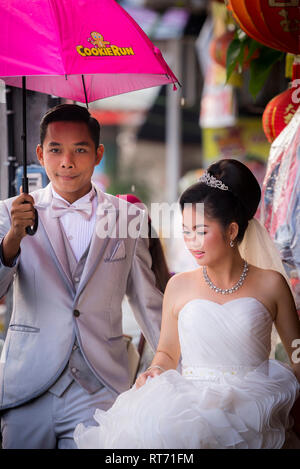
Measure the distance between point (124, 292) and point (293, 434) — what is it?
0.99 meters

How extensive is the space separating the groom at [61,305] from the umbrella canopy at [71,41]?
350mm

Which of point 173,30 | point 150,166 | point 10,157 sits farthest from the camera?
point 150,166

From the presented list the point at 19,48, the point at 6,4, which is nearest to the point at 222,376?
the point at 19,48

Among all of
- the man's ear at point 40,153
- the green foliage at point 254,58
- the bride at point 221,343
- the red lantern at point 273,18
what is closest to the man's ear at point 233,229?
the bride at point 221,343

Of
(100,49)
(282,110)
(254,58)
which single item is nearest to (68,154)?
(100,49)

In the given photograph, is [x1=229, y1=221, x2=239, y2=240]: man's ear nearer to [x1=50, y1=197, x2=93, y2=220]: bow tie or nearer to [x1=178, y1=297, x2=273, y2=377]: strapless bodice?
[x1=178, y1=297, x2=273, y2=377]: strapless bodice

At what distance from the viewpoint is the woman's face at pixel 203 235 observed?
7.60ft

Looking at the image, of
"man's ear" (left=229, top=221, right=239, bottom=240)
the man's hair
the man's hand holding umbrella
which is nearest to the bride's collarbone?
"man's ear" (left=229, top=221, right=239, bottom=240)

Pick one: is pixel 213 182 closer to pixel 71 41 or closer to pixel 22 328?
pixel 71 41

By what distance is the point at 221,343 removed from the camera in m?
2.30

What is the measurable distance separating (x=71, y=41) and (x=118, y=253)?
0.97 m

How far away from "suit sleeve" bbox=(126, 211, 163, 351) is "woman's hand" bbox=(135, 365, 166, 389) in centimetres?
38
